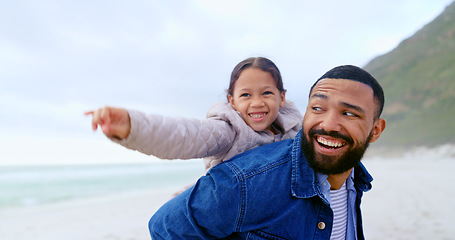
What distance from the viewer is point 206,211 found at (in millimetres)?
1931

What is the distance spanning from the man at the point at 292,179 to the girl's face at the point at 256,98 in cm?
45

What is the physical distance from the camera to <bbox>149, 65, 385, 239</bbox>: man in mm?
1948

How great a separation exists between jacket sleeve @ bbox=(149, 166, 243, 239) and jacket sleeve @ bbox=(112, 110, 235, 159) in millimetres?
190

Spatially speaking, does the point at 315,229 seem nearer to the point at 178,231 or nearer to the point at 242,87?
the point at 178,231

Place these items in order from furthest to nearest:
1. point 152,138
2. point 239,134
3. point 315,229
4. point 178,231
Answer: point 239,134 → point 315,229 → point 178,231 → point 152,138

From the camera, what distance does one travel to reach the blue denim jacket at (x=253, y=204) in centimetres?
193

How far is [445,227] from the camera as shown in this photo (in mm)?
6520

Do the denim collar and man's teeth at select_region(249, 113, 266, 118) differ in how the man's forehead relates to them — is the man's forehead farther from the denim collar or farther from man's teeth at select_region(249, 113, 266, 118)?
man's teeth at select_region(249, 113, 266, 118)

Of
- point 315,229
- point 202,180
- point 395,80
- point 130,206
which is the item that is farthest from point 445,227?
point 395,80

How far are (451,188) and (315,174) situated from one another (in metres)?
10.3

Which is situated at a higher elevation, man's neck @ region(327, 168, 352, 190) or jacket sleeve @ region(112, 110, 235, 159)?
jacket sleeve @ region(112, 110, 235, 159)

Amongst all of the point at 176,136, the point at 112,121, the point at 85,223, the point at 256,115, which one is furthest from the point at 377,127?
the point at 85,223

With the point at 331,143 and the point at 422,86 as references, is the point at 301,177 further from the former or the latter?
the point at 422,86

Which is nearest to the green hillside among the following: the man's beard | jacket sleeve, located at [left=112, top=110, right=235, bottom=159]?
the man's beard
